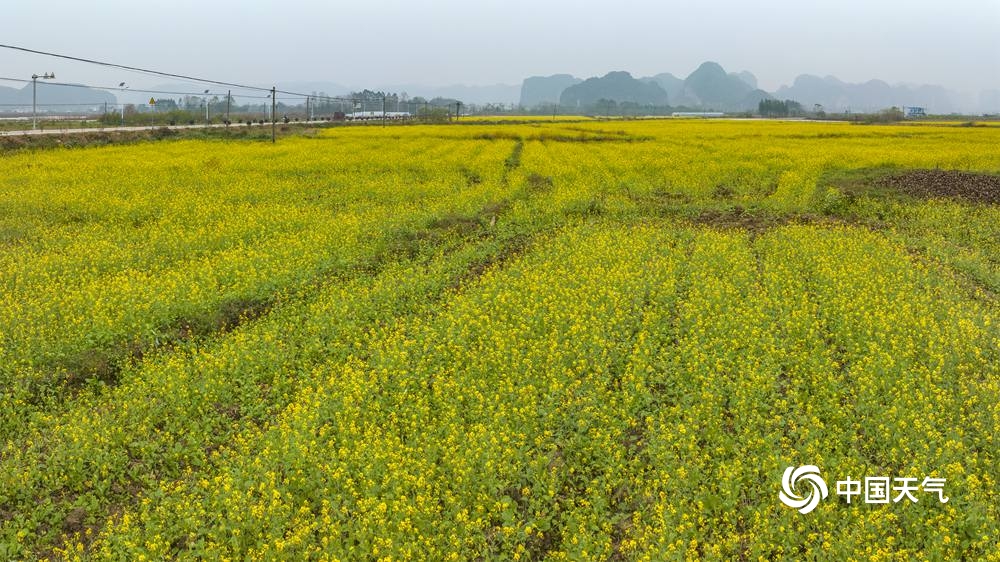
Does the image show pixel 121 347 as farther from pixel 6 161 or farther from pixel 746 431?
pixel 6 161

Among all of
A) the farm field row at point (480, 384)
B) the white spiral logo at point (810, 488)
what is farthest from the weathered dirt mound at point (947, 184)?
the white spiral logo at point (810, 488)

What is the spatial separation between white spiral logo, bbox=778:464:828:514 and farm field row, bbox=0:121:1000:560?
127mm

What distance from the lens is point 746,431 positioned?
729 centimetres

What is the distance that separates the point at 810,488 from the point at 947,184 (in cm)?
2240

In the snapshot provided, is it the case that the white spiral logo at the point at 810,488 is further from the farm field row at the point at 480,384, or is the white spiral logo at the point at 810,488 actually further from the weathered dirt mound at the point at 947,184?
the weathered dirt mound at the point at 947,184

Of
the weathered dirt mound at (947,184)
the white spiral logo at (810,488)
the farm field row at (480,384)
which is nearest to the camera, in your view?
the farm field row at (480,384)

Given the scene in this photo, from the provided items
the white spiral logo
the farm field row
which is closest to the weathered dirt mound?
the farm field row

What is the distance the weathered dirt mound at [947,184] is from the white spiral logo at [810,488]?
20173mm

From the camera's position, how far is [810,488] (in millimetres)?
6500

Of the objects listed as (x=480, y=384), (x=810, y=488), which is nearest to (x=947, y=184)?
(x=810, y=488)

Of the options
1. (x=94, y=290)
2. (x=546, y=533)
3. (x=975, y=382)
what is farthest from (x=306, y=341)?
(x=975, y=382)

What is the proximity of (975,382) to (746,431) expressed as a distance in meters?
3.76

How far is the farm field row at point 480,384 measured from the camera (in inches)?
239

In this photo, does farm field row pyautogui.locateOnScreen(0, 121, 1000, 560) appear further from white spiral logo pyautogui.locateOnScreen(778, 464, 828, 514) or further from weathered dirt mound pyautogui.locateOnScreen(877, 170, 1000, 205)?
weathered dirt mound pyautogui.locateOnScreen(877, 170, 1000, 205)
